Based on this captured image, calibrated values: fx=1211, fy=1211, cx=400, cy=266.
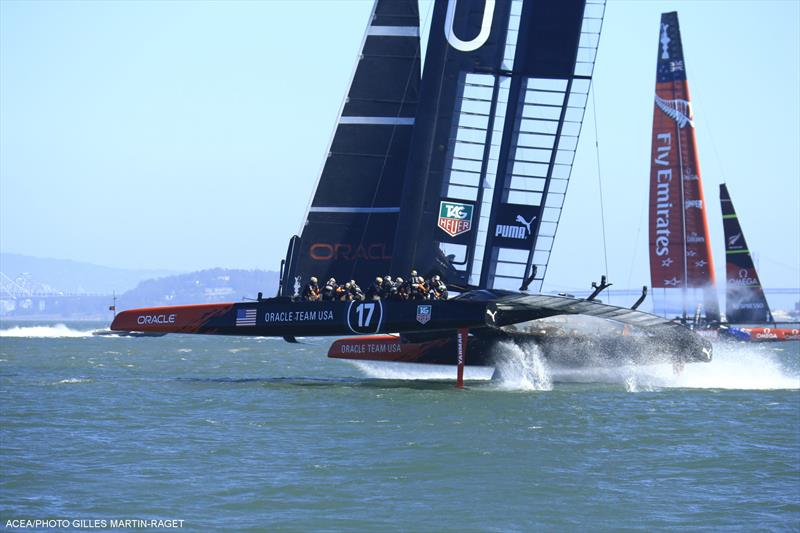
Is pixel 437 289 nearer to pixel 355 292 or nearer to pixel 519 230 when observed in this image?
pixel 355 292

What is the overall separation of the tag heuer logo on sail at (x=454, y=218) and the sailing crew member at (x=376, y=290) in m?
1.78

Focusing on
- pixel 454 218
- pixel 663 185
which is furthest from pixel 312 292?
pixel 663 185

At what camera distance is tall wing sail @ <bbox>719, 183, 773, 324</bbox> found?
51.0 meters

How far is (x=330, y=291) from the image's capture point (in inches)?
814

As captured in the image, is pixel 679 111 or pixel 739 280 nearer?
pixel 679 111

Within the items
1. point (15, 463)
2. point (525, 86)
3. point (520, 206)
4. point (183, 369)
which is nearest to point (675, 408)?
point (520, 206)

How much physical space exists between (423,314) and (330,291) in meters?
1.98

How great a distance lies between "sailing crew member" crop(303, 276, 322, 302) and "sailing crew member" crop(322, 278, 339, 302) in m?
0.11

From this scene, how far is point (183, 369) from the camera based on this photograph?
30.1 m

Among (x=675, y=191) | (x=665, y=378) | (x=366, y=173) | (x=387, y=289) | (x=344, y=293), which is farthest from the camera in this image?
(x=675, y=191)

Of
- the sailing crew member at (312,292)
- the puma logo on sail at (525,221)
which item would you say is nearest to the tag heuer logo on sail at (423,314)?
the sailing crew member at (312,292)

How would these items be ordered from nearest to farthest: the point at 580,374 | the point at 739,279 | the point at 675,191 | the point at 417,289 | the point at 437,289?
the point at 417,289
the point at 437,289
the point at 580,374
the point at 675,191
the point at 739,279

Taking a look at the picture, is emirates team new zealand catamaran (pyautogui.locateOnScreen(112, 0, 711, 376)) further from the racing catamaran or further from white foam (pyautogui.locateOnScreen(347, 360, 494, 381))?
the racing catamaran

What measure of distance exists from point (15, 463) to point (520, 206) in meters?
11.1
